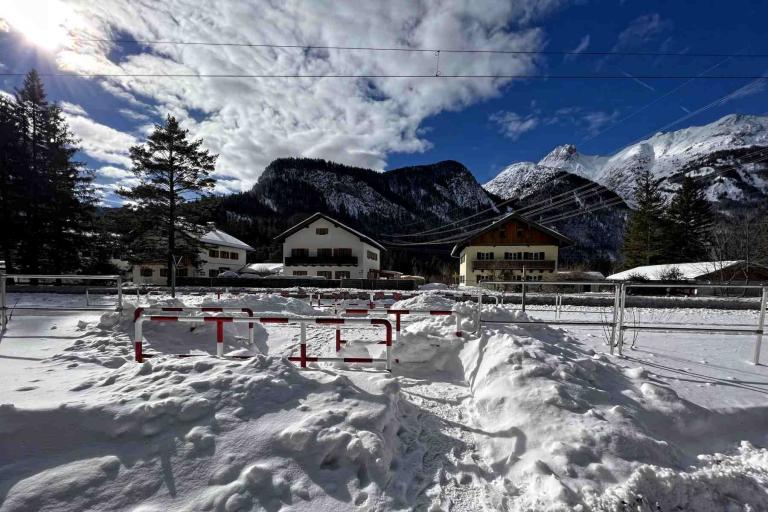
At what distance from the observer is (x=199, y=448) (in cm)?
288

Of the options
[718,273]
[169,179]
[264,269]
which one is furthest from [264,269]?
[718,273]

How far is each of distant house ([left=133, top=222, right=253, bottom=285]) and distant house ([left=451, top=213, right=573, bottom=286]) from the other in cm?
3117

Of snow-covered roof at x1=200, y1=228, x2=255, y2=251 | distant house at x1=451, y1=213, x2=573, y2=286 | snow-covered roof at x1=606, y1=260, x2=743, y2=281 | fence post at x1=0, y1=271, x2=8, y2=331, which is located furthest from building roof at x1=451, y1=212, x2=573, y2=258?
fence post at x1=0, y1=271, x2=8, y2=331

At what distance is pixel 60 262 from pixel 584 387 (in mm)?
36061

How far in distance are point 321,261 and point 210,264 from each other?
15198 millimetres

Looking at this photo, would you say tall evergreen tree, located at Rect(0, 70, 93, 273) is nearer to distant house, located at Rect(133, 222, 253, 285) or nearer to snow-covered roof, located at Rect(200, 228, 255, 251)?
distant house, located at Rect(133, 222, 253, 285)

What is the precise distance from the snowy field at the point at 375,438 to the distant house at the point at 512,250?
34830 mm

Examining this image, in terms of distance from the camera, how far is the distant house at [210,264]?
4081 cm

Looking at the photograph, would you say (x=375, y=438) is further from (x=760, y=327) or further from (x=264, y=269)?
(x=264, y=269)

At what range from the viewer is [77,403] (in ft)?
10.5

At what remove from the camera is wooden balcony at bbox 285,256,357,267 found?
4228cm

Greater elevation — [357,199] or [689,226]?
[357,199]

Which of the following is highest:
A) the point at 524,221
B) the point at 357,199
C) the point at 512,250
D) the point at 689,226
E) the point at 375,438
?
the point at 357,199

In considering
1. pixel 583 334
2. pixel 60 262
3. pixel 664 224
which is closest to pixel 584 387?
pixel 583 334
